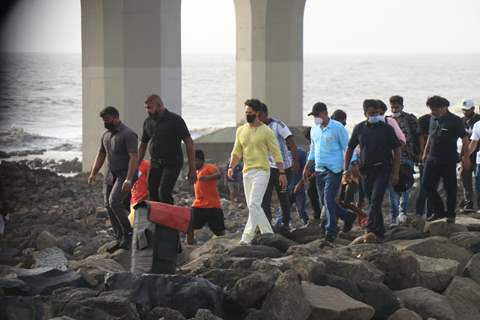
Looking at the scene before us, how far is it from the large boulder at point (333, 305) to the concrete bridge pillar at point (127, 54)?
1603cm

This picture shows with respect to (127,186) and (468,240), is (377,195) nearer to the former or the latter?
(468,240)

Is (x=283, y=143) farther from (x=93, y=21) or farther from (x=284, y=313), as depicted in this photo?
(x=93, y=21)

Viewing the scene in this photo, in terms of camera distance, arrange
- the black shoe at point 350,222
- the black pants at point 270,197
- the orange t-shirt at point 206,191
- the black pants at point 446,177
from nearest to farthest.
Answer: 1. the black pants at point 270,197
2. the orange t-shirt at point 206,191
3. the black shoe at point 350,222
4. the black pants at point 446,177

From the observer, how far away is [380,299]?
10.9m

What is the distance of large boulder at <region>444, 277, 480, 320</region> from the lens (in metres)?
11.4

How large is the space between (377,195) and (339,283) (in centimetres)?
264

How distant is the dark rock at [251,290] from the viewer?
1024cm

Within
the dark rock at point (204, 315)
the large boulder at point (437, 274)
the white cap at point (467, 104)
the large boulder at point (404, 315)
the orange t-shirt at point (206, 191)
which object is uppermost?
the white cap at point (467, 104)

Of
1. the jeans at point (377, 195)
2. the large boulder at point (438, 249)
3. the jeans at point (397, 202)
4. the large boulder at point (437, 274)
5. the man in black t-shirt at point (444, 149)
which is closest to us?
the large boulder at point (437, 274)

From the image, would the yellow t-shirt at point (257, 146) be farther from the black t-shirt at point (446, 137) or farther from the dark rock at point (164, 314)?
the dark rock at point (164, 314)

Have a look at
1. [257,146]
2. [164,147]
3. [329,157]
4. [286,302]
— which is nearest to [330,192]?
[329,157]

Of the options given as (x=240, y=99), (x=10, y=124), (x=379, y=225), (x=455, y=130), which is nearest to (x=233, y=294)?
(x=379, y=225)

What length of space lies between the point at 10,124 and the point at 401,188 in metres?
50.9

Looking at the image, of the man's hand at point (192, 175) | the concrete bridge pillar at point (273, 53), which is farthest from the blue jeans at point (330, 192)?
the concrete bridge pillar at point (273, 53)
